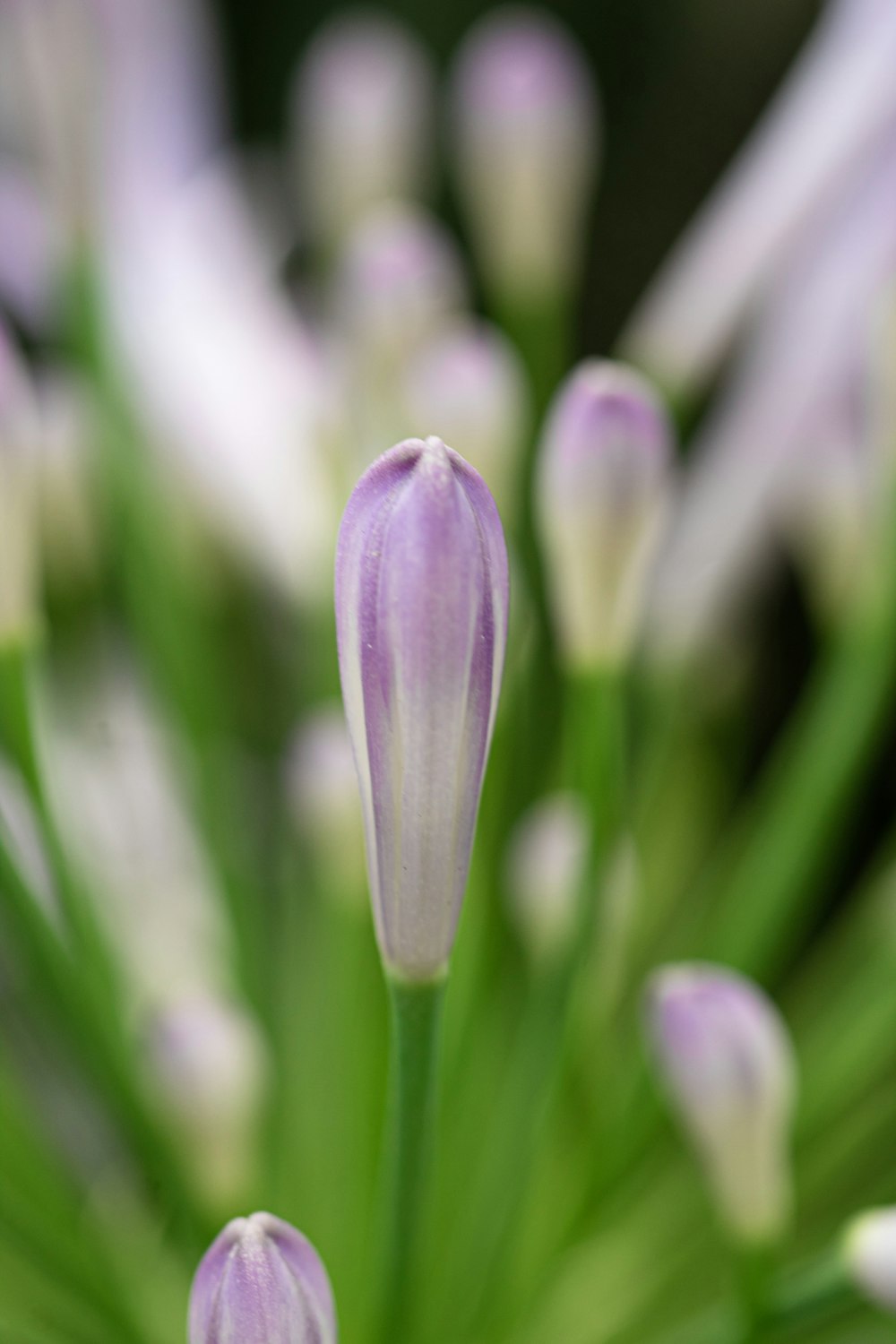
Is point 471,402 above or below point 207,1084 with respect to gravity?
above

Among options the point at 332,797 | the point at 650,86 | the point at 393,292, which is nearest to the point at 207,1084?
the point at 332,797

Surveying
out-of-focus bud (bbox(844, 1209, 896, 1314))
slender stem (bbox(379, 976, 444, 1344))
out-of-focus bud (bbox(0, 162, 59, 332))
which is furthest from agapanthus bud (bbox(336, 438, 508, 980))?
out-of-focus bud (bbox(0, 162, 59, 332))

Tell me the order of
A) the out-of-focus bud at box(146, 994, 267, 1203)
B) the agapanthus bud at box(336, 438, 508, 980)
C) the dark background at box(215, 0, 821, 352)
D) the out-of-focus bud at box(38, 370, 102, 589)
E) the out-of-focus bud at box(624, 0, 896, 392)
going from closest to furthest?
the agapanthus bud at box(336, 438, 508, 980) → the out-of-focus bud at box(146, 994, 267, 1203) → the out-of-focus bud at box(624, 0, 896, 392) → the out-of-focus bud at box(38, 370, 102, 589) → the dark background at box(215, 0, 821, 352)

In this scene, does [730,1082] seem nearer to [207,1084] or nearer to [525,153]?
[207,1084]

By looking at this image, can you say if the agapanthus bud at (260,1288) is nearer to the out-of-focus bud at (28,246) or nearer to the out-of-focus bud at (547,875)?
the out-of-focus bud at (547,875)

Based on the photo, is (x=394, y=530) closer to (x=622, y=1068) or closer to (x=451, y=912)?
(x=451, y=912)

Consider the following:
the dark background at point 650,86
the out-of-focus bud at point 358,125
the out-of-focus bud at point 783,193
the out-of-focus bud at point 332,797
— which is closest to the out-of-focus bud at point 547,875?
the out-of-focus bud at point 332,797

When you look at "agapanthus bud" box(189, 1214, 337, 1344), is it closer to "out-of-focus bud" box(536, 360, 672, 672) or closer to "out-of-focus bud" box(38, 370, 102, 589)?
"out-of-focus bud" box(536, 360, 672, 672)
